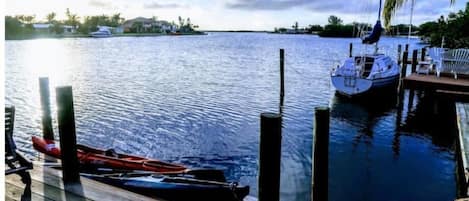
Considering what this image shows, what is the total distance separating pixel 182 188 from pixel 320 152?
7.45ft

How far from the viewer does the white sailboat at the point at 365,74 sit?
16.7 m

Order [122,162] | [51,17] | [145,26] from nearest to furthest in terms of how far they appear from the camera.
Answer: [122,162] < [51,17] < [145,26]

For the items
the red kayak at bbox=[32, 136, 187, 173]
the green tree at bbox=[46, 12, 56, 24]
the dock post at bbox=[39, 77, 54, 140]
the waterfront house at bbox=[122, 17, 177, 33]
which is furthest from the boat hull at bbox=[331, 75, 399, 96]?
the waterfront house at bbox=[122, 17, 177, 33]

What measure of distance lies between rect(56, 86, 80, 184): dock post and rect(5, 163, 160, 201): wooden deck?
0.42 ft

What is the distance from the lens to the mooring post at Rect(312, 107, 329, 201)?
436 centimetres

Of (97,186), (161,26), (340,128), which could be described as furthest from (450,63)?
(161,26)

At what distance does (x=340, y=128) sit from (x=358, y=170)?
371 cm

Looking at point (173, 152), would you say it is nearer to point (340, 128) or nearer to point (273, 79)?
point (340, 128)

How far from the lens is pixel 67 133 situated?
4805 millimetres

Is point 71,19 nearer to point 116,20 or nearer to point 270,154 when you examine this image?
point 116,20

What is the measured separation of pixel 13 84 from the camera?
68.9 ft

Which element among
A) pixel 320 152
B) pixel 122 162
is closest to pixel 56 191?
pixel 122 162

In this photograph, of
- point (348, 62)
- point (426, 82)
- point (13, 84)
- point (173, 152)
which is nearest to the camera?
point (173, 152)

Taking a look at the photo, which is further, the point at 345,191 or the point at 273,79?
the point at 273,79
